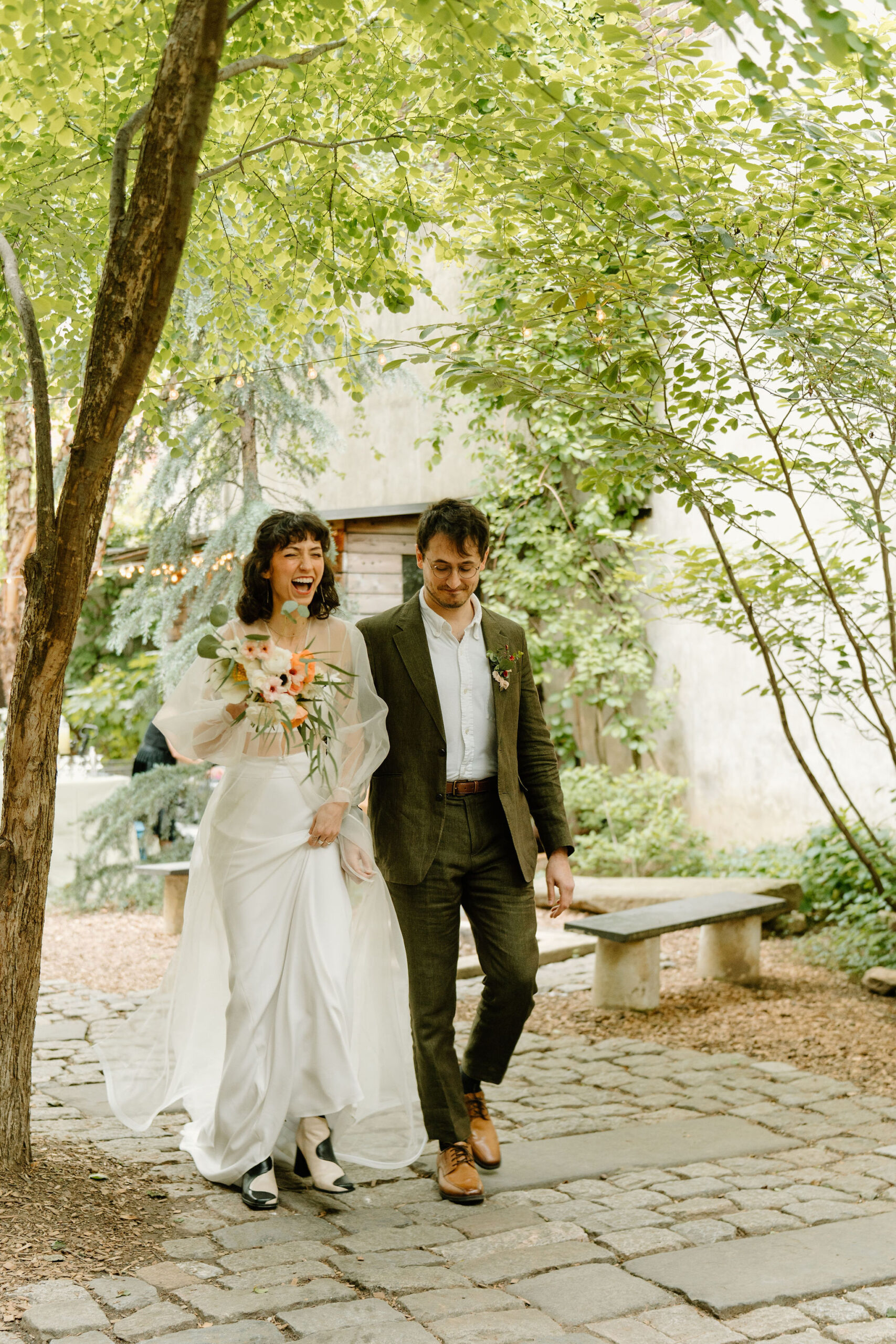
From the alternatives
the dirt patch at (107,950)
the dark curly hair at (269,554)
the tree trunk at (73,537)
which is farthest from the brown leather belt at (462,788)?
the dirt patch at (107,950)

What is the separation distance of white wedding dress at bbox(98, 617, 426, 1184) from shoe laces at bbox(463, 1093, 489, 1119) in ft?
0.57

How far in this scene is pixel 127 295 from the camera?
3.53m

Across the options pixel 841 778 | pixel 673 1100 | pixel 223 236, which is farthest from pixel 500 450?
pixel 673 1100

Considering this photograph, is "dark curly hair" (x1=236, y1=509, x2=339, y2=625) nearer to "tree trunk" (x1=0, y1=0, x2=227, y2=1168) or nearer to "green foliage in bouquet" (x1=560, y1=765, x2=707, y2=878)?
"tree trunk" (x1=0, y1=0, x2=227, y2=1168)

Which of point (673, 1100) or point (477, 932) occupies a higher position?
point (477, 932)

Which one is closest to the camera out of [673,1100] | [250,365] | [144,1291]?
[144,1291]

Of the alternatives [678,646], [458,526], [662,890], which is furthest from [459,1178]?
[678,646]

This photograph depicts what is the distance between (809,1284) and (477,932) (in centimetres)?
153

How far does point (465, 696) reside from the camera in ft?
14.2

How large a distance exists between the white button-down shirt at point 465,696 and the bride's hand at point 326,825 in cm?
38

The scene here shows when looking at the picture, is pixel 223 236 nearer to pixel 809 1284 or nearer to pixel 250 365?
pixel 250 365

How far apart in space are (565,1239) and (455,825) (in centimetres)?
130
